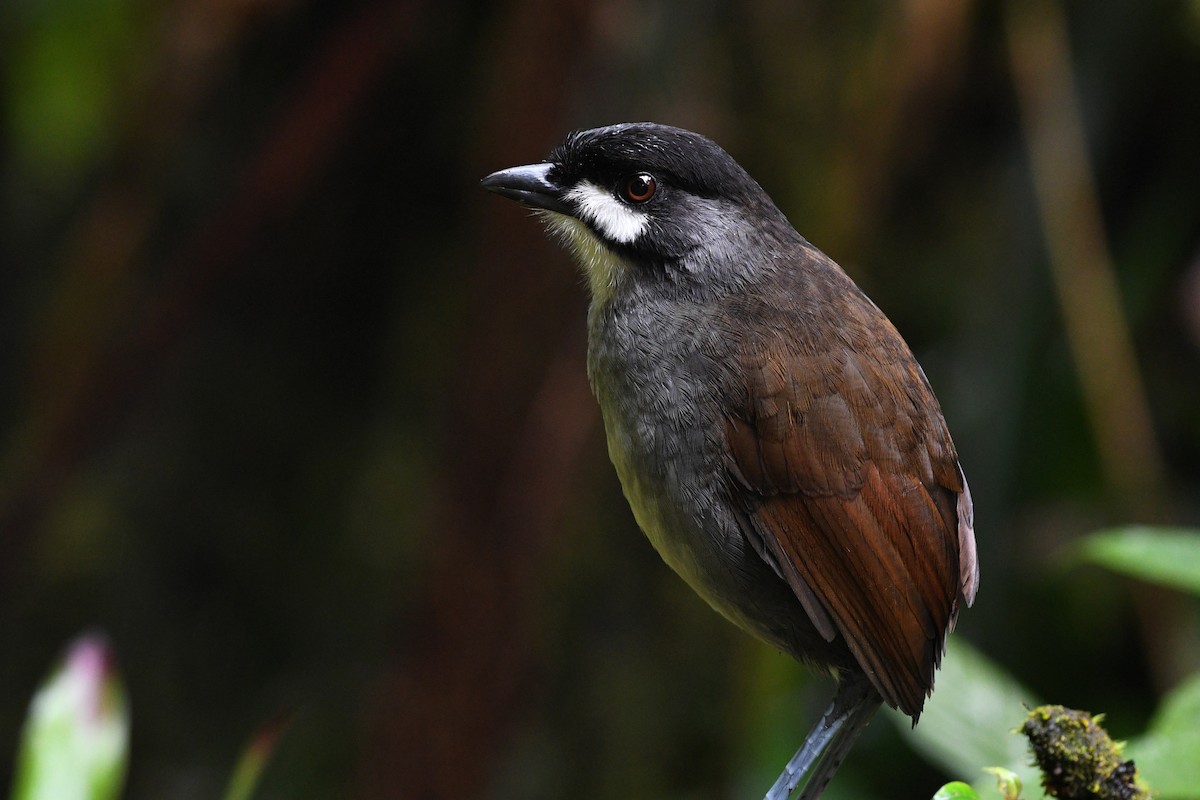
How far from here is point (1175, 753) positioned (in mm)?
1890

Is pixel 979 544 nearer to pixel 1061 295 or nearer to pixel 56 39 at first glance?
pixel 1061 295

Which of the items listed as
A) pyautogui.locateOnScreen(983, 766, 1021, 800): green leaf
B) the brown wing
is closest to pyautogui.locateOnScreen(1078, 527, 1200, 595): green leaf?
the brown wing

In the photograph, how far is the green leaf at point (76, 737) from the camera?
1999mm

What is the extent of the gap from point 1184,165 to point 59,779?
382 cm

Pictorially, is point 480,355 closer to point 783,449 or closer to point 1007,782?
point 783,449

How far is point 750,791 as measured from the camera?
3.25 metres

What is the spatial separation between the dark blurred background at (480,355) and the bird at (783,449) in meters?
1.41

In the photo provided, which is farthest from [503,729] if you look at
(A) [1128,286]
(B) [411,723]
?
(A) [1128,286]

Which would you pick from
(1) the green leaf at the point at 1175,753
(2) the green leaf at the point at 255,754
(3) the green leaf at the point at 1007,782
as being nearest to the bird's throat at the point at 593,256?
(2) the green leaf at the point at 255,754

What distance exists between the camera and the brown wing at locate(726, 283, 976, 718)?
190cm

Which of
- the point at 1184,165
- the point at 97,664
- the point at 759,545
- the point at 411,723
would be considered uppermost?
the point at 1184,165

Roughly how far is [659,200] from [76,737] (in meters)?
1.26

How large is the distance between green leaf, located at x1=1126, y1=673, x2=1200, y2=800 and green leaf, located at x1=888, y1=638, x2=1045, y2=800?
40 centimetres

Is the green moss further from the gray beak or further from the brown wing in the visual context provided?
the gray beak
